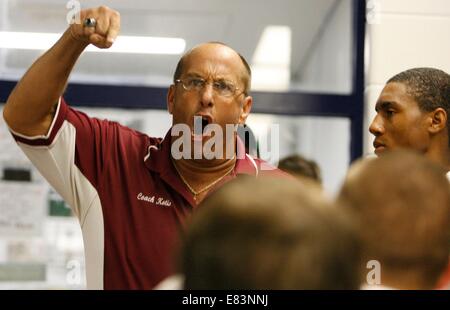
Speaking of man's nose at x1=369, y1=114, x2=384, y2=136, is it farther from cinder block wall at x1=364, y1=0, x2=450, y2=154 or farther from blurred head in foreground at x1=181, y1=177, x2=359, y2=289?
blurred head in foreground at x1=181, y1=177, x2=359, y2=289

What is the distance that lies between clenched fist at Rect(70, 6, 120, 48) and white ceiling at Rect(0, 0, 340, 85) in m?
1.70

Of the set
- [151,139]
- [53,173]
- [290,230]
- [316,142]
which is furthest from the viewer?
[316,142]

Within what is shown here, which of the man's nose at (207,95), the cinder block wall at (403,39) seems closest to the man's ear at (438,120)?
the man's nose at (207,95)

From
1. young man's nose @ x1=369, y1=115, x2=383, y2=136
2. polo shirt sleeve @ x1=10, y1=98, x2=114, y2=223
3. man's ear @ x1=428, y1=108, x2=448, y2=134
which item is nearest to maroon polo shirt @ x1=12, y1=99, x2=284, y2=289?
polo shirt sleeve @ x1=10, y1=98, x2=114, y2=223

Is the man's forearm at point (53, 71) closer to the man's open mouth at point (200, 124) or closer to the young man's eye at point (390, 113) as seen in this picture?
the man's open mouth at point (200, 124)

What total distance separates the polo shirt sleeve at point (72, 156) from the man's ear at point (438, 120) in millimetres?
887

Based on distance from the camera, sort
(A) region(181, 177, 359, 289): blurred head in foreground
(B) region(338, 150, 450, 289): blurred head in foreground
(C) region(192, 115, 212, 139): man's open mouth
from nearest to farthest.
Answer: (A) region(181, 177, 359, 289): blurred head in foreground
(B) region(338, 150, 450, 289): blurred head in foreground
(C) region(192, 115, 212, 139): man's open mouth

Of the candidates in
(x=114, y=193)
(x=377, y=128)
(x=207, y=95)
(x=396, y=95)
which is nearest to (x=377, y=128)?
(x=377, y=128)

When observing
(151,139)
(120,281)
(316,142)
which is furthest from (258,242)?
(316,142)

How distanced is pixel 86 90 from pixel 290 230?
2623 mm

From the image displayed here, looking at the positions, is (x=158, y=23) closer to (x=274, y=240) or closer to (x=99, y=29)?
(x=99, y=29)

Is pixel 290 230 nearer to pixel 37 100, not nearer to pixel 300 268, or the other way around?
pixel 300 268

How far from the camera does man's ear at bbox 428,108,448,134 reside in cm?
198

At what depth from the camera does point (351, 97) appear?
3244mm
